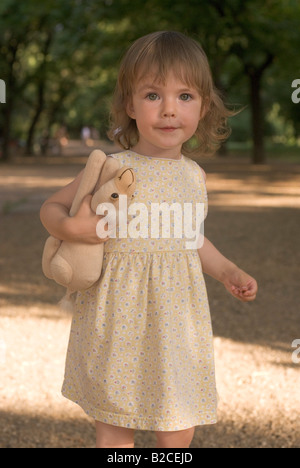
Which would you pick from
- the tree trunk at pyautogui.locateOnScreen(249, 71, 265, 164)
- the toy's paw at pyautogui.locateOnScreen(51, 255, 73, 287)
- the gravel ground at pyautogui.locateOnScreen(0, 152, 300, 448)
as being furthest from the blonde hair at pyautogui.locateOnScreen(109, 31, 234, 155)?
the tree trunk at pyautogui.locateOnScreen(249, 71, 265, 164)

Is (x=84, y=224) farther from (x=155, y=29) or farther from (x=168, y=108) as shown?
(x=155, y=29)

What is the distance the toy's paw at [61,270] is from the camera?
2.14m

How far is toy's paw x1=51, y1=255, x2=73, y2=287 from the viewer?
7.03 feet

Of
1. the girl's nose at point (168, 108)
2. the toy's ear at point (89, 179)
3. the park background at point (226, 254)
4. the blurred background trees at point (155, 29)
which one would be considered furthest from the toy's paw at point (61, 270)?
the blurred background trees at point (155, 29)

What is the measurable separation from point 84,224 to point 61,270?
17 centimetres

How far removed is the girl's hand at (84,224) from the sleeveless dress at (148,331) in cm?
10

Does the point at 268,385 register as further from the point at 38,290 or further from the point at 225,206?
the point at 225,206

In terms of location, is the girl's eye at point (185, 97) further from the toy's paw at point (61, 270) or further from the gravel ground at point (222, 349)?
the gravel ground at point (222, 349)

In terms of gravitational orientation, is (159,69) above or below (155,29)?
above

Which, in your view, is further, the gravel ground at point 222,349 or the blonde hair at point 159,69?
the gravel ground at point 222,349

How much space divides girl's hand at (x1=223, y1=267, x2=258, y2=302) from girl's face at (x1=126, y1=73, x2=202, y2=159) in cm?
46

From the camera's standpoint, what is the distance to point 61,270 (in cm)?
214

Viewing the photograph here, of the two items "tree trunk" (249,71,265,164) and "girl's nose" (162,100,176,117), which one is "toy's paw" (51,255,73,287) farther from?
"tree trunk" (249,71,265,164)

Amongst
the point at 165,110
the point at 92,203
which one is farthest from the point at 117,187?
the point at 165,110
